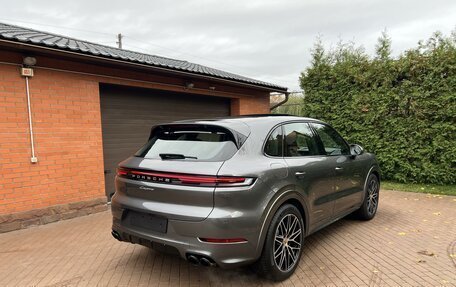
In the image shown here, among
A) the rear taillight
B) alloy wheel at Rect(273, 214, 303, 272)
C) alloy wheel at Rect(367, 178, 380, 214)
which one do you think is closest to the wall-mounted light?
the rear taillight

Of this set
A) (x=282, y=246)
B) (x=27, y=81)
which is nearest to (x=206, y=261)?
(x=282, y=246)

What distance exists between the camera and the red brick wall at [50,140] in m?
4.50

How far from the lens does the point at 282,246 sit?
289 cm

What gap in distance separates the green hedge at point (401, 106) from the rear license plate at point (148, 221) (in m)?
6.92

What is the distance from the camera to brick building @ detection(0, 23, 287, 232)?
452cm

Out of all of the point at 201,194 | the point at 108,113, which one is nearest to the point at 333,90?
the point at 108,113

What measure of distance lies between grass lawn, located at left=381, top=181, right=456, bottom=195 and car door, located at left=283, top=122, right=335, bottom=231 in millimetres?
4456

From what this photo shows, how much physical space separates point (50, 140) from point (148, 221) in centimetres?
325

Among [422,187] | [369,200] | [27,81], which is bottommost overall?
[422,187]

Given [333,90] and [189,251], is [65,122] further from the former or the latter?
[333,90]

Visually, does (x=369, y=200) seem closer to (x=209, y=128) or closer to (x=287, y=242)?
(x=287, y=242)

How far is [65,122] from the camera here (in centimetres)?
515

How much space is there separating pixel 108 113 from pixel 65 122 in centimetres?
97

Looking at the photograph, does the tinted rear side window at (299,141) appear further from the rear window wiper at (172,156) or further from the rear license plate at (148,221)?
the rear license plate at (148,221)
